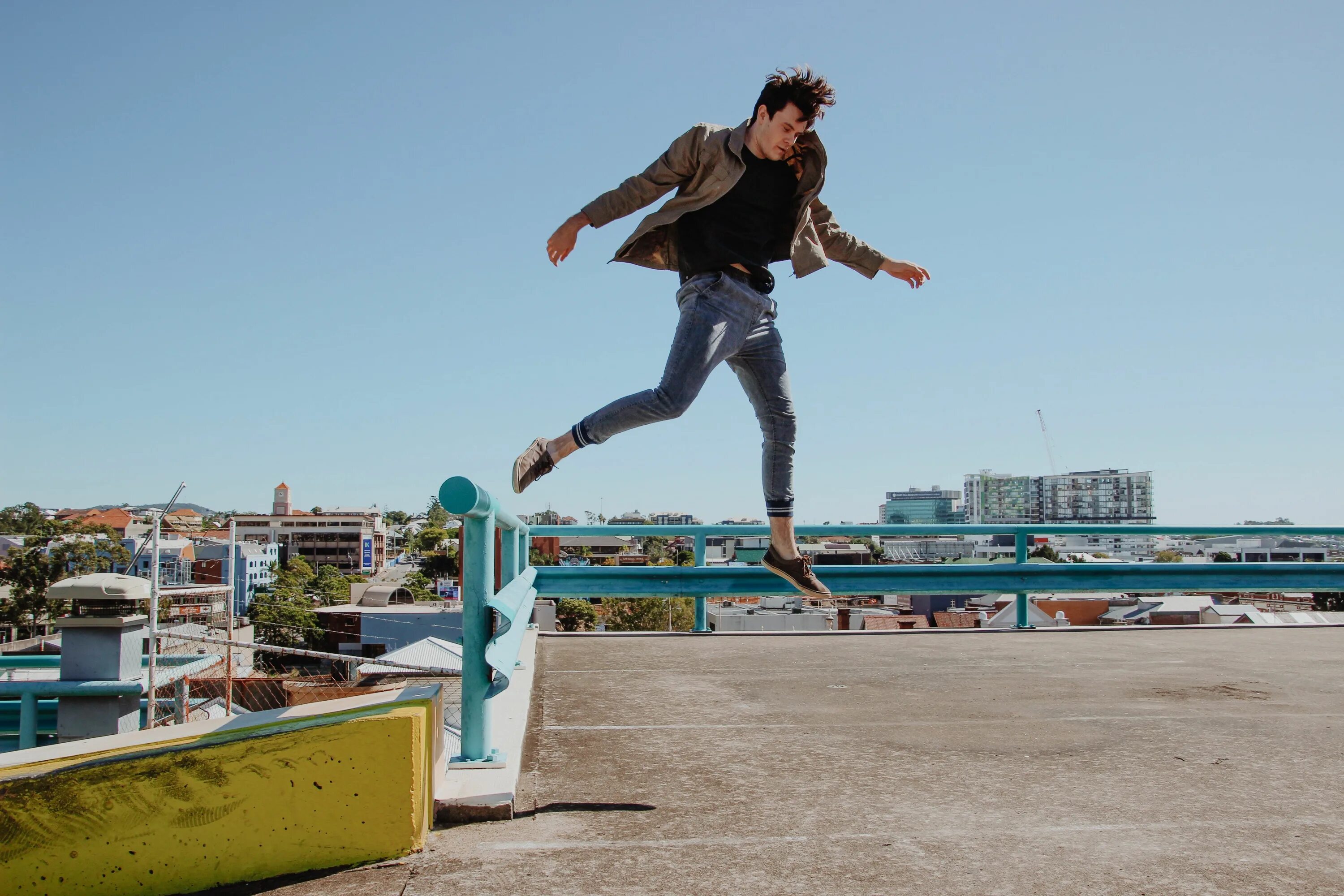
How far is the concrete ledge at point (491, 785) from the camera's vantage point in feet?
7.50

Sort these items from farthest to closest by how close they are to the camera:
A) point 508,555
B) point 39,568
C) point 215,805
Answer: point 39,568
point 508,555
point 215,805

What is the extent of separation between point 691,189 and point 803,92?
555 mm

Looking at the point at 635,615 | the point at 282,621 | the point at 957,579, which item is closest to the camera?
the point at 957,579

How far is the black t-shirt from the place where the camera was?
3.57 m

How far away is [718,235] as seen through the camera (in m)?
3.58

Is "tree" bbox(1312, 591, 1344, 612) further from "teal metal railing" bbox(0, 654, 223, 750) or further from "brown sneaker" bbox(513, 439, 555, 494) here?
"teal metal railing" bbox(0, 654, 223, 750)

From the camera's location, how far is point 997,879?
1906 millimetres

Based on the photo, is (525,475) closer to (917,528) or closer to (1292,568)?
(917,528)

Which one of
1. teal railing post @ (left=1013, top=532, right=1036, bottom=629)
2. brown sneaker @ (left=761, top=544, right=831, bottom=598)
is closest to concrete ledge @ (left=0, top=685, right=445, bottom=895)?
brown sneaker @ (left=761, top=544, right=831, bottom=598)

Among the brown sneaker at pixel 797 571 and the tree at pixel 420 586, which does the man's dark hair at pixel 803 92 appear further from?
the tree at pixel 420 586

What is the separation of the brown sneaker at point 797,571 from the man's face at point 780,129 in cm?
182

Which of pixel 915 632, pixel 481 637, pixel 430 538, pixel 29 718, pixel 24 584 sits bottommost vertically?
pixel 430 538

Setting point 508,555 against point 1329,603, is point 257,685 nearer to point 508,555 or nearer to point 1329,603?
point 508,555

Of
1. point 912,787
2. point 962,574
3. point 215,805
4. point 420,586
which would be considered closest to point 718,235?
point 912,787
